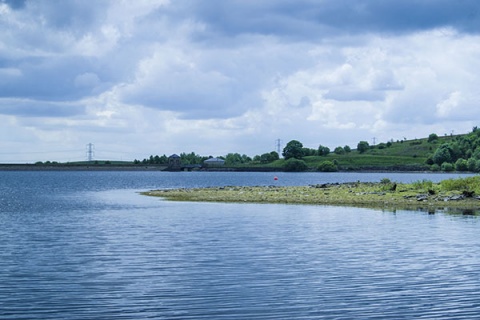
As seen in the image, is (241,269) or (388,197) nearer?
(241,269)

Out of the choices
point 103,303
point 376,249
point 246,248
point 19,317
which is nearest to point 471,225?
point 376,249

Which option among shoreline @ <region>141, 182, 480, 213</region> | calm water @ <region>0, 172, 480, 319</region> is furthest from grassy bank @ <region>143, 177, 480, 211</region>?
calm water @ <region>0, 172, 480, 319</region>

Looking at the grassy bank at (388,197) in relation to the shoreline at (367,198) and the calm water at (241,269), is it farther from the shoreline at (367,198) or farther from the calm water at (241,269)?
the calm water at (241,269)

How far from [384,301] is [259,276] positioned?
6303 millimetres

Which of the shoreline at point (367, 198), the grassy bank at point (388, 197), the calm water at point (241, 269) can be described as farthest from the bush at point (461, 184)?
the calm water at point (241, 269)

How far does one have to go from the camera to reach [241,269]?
1201 inches

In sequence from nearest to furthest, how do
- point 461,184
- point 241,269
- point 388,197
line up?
point 241,269, point 388,197, point 461,184

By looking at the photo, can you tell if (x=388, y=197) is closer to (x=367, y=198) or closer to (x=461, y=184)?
(x=367, y=198)

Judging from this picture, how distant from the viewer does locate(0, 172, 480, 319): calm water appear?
76.6 ft

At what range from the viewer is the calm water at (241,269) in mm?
23359

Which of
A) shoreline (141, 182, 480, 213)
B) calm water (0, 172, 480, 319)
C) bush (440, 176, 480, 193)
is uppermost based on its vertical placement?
bush (440, 176, 480, 193)

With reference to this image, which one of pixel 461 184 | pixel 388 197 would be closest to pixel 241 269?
Result: pixel 388 197

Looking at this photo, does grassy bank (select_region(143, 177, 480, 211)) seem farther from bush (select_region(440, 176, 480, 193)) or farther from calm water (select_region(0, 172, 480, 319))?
calm water (select_region(0, 172, 480, 319))

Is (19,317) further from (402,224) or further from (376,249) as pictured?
(402,224)
